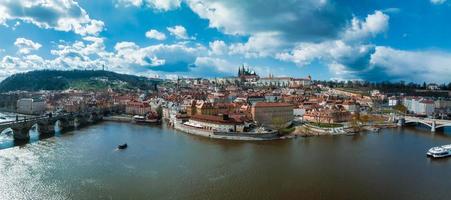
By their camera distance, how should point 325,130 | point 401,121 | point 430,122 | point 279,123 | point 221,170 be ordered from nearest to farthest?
point 221,170, point 325,130, point 279,123, point 430,122, point 401,121

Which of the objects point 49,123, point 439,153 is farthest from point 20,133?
point 439,153

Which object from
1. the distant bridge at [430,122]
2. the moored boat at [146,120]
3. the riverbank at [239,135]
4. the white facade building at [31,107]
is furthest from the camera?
the white facade building at [31,107]

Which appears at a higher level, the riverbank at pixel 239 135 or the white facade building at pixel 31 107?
the white facade building at pixel 31 107

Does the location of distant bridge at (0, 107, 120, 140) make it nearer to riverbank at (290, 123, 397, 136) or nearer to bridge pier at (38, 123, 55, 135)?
bridge pier at (38, 123, 55, 135)

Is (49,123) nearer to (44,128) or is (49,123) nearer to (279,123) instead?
(44,128)

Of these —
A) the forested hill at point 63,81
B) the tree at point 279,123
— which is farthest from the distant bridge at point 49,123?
the forested hill at point 63,81

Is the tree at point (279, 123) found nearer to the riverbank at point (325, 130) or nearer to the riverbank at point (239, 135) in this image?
the riverbank at point (325, 130)
